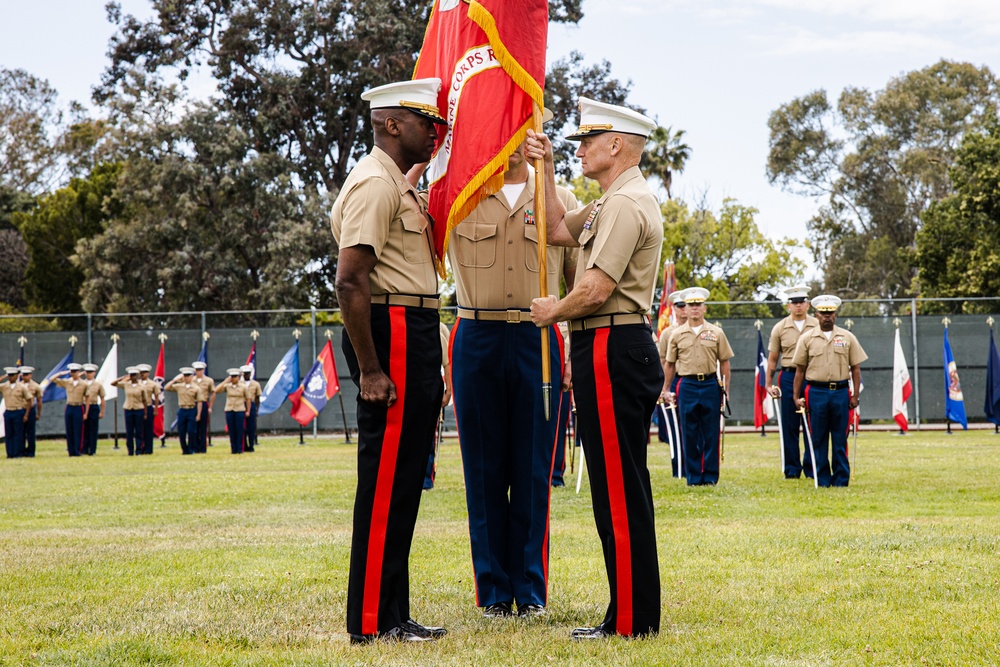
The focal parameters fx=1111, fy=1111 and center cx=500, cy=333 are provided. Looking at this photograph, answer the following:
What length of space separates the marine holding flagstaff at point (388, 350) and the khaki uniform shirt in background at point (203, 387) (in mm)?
20331

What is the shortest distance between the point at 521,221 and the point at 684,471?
352 inches

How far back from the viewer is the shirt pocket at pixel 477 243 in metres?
5.89

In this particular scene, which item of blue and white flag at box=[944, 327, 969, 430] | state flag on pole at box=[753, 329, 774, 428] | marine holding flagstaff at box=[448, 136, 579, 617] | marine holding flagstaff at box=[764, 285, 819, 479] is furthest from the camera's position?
blue and white flag at box=[944, 327, 969, 430]

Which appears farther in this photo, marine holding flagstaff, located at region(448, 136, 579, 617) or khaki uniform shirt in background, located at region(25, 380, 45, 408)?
khaki uniform shirt in background, located at region(25, 380, 45, 408)

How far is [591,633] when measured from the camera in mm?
4973

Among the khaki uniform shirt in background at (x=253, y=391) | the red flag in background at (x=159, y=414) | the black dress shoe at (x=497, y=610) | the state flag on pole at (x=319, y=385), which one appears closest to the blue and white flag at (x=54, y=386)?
the red flag in background at (x=159, y=414)

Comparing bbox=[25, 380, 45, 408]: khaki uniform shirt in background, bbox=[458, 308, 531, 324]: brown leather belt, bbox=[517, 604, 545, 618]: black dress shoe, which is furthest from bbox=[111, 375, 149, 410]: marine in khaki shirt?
bbox=[517, 604, 545, 618]: black dress shoe

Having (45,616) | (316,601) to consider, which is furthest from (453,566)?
(45,616)

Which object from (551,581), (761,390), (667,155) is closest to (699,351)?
(551,581)

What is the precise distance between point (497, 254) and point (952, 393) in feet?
71.3

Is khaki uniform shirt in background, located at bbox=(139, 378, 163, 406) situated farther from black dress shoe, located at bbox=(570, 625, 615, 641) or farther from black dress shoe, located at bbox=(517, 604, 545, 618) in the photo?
black dress shoe, located at bbox=(570, 625, 615, 641)

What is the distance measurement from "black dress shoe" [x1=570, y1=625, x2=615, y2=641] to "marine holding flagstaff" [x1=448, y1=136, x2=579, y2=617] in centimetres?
67

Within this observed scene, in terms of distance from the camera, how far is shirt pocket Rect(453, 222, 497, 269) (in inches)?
232

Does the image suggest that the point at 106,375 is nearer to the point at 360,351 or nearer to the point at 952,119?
the point at 360,351
